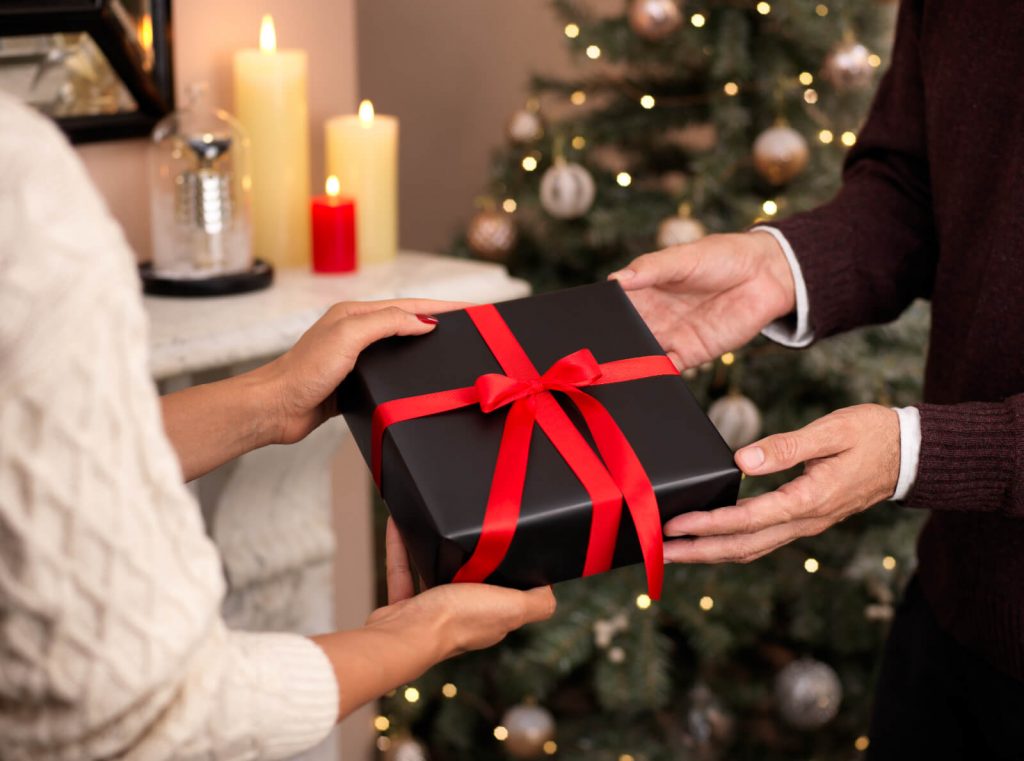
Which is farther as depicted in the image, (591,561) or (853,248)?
(853,248)

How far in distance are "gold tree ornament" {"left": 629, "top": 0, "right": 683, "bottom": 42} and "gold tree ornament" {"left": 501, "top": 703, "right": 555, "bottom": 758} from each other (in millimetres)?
1239

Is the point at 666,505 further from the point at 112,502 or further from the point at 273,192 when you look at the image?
the point at 273,192

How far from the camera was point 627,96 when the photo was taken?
81.1 inches

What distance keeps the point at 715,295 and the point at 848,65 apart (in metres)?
0.75

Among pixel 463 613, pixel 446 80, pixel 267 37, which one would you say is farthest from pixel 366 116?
pixel 446 80

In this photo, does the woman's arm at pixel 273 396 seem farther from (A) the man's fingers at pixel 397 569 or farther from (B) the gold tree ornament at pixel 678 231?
(B) the gold tree ornament at pixel 678 231

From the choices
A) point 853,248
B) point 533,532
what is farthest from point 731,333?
point 533,532

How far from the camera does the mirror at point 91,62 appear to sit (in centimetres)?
134

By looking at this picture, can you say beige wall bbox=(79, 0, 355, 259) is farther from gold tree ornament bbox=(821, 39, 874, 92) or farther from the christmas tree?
gold tree ornament bbox=(821, 39, 874, 92)

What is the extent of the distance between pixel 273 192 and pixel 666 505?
90cm

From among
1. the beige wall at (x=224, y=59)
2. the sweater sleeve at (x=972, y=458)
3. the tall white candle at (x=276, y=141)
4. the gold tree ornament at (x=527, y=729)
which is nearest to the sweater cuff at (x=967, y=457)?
the sweater sleeve at (x=972, y=458)

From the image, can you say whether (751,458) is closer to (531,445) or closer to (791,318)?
(531,445)

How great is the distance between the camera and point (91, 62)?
143 centimetres

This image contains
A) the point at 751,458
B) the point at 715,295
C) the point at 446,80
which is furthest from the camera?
the point at 446,80
